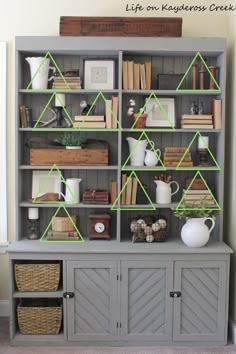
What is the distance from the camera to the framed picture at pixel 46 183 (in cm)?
359

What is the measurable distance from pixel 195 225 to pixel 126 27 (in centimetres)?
146

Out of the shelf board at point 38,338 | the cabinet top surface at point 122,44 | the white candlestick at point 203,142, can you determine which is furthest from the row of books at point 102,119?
the shelf board at point 38,338

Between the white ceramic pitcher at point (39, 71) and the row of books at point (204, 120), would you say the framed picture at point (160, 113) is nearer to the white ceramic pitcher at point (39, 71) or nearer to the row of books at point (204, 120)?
the row of books at point (204, 120)

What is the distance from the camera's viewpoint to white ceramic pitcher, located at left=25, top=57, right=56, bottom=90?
3.42m

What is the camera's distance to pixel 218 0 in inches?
141

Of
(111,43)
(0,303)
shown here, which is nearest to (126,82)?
(111,43)

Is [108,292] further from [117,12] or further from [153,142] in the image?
[117,12]

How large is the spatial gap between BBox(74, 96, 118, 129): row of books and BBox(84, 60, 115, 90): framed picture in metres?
0.14

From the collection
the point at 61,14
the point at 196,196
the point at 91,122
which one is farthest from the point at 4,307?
the point at 61,14

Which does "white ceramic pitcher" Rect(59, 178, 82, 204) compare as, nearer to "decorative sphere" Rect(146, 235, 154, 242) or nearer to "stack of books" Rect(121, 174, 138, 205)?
"stack of books" Rect(121, 174, 138, 205)

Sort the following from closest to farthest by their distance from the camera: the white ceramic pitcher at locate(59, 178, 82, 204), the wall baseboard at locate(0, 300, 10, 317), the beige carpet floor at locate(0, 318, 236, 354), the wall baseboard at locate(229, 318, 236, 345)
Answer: the beige carpet floor at locate(0, 318, 236, 354) → the wall baseboard at locate(229, 318, 236, 345) → the white ceramic pitcher at locate(59, 178, 82, 204) → the wall baseboard at locate(0, 300, 10, 317)

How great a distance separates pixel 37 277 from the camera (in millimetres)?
3287

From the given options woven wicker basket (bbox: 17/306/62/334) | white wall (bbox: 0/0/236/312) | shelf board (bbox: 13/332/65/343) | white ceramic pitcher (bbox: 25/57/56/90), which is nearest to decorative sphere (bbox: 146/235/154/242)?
woven wicker basket (bbox: 17/306/62/334)

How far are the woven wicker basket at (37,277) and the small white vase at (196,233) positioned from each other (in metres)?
0.90
